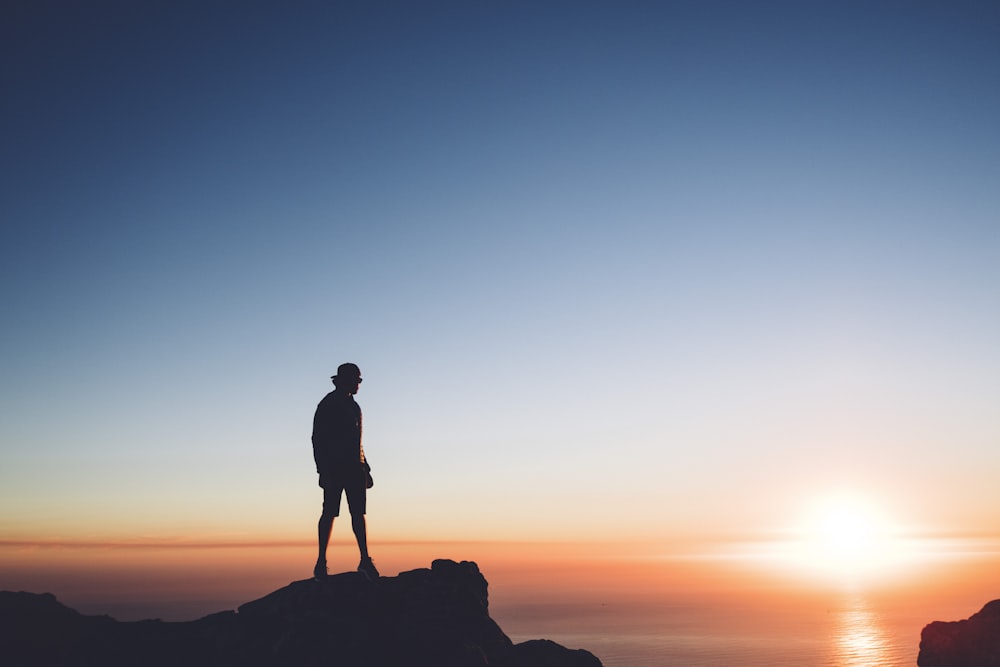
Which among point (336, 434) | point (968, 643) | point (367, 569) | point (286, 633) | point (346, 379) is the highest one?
point (346, 379)

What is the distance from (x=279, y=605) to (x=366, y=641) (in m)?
2.42

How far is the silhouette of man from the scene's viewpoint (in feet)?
56.4

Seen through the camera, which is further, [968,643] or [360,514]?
[968,643]

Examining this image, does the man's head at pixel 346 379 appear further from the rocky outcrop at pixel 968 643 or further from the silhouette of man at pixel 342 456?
the rocky outcrop at pixel 968 643

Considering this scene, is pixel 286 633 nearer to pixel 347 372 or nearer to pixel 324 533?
pixel 324 533

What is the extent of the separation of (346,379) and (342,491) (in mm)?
3058

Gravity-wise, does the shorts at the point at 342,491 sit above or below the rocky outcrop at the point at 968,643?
above

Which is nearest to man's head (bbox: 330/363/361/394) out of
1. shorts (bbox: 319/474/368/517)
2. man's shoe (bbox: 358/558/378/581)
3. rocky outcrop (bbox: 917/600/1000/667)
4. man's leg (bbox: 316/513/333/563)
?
shorts (bbox: 319/474/368/517)

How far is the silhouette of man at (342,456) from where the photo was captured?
17203 mm

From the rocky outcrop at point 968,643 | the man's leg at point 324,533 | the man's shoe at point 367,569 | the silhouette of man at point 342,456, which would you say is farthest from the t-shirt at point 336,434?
the rocky outcrop at point 968,643

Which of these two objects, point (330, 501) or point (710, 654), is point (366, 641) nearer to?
point (330, 501)

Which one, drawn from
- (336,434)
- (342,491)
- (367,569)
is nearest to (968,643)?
(367,569)

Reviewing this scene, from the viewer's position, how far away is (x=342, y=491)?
1761 cm

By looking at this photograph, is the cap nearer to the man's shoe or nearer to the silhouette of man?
the silhouette of man
